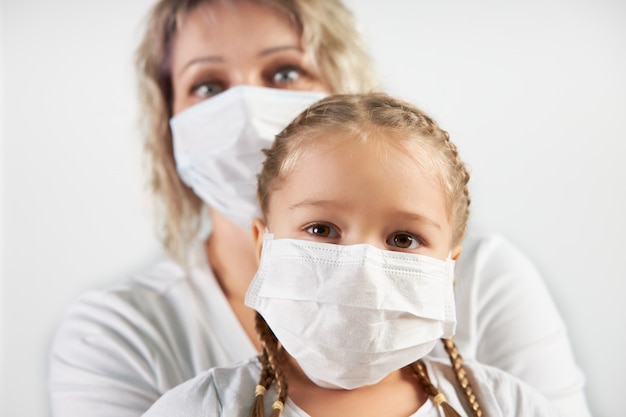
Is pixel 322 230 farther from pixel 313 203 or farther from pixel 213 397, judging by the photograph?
pixel 213 397

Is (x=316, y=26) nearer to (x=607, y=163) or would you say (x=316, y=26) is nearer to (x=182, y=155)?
(x=182, y=155)

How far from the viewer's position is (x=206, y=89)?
1.77 meters

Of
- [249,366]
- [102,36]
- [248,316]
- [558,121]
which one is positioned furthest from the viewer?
[102,36]

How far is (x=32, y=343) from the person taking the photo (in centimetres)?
178

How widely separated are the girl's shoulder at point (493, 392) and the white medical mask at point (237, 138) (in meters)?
0.54

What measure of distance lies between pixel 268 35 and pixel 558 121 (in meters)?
0.67

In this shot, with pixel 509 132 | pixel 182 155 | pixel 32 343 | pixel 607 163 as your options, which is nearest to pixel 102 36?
pixel 182 155

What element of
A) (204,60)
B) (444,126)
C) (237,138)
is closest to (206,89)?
(204,60)

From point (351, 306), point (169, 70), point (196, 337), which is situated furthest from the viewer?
point (169, 70)

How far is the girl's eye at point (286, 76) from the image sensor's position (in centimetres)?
177

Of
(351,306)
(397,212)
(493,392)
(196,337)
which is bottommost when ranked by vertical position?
(196,337)

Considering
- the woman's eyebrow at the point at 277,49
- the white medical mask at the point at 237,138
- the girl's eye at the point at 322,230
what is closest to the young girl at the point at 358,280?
the girl's eye at the point at 322,230

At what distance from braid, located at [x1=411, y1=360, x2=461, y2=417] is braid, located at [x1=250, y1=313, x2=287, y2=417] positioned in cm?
21

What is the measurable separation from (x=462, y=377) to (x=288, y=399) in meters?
0.28
